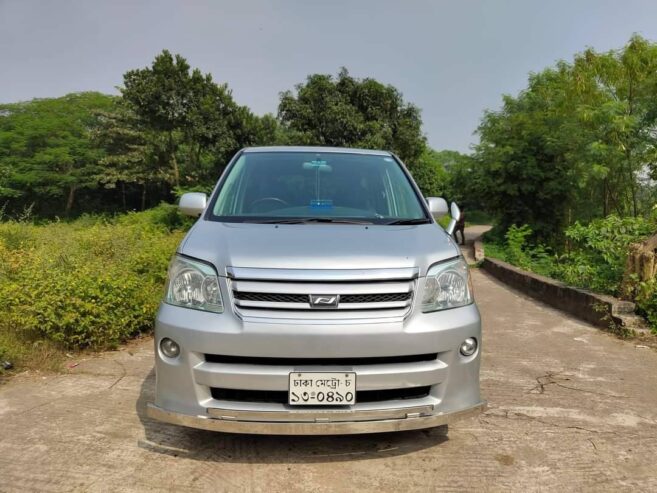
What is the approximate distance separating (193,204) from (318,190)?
2.90 feet

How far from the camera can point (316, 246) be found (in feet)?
8.95

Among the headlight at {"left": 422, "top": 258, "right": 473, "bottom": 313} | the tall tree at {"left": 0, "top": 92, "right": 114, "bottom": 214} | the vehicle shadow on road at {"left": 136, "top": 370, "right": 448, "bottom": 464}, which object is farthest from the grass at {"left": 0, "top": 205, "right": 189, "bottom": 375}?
the tall tree at {"left": 0, "top": 92, "right": 114, "bottom": 214}

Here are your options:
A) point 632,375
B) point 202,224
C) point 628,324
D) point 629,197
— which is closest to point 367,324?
point 202,224

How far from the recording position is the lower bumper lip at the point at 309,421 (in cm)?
246

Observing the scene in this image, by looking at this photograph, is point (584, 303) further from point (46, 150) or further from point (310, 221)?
point (46, 150)

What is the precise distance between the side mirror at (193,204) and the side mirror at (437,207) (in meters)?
1.60

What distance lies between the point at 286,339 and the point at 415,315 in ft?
2.16

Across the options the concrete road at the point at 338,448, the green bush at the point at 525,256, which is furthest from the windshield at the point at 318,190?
the green bush at the point at 525,256

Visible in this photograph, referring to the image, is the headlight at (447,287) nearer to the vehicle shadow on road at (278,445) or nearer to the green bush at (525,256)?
the vehicle shadow on road at (278,445)

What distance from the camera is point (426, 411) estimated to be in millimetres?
2561

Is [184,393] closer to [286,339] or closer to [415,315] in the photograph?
[286,339]

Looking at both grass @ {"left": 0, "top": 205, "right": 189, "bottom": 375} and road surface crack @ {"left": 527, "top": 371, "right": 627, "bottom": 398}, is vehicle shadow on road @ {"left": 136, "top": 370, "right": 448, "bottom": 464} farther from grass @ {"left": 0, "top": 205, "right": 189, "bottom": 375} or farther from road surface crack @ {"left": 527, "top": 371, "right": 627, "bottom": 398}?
grass @ {"left": 0, "top": 205, "right": 189, "bottom": 375}

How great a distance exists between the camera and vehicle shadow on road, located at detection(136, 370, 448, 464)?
2.86m

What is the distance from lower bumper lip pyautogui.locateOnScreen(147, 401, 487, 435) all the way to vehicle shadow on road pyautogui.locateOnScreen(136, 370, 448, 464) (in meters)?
0.44
